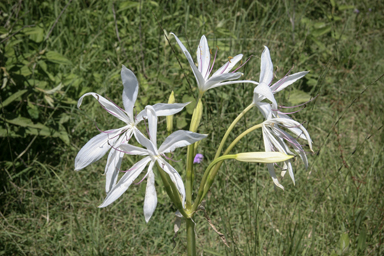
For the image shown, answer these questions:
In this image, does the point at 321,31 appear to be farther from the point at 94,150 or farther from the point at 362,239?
the point at 94,150

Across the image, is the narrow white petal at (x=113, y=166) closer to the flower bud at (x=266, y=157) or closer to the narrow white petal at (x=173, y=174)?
the narrow white petal at (x=173, y=174)

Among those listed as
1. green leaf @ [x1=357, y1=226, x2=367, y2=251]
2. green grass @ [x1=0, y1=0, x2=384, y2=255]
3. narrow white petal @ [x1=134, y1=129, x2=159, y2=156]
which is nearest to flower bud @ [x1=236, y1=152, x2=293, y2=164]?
narrow white petal @ [x1=134, y1=129, x2=159, y2=156]

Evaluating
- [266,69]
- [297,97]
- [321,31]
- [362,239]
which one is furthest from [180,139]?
[321,31]

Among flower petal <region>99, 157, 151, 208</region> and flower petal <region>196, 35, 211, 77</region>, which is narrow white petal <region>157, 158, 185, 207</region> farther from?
flower petal <region>196, 35, 211, 77</region>

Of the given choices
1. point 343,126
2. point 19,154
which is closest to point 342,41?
point 343,126

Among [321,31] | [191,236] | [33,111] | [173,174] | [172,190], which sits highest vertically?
[173,174]

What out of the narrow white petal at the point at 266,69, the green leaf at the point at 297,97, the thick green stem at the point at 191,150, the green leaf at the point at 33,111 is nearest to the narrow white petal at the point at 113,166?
the thick green stem at the point at 191,150
